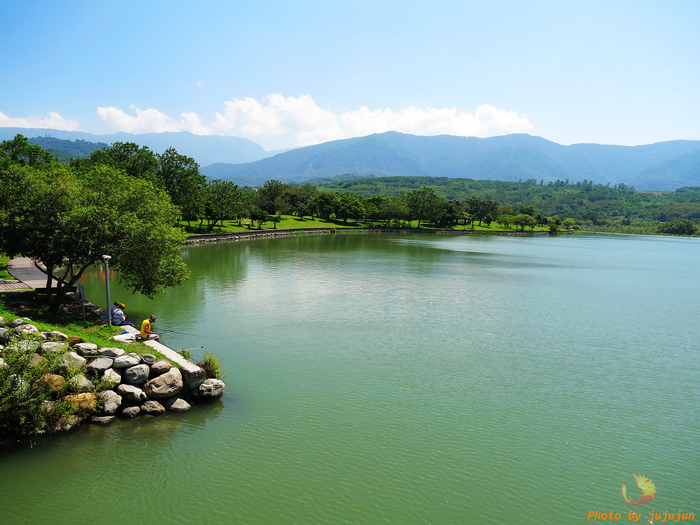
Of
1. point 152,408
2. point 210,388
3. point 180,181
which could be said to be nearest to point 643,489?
point 210,388

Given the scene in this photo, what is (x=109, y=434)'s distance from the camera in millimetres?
12633

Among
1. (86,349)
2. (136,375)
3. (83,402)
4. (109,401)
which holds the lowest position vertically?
(109,401)

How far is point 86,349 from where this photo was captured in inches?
559

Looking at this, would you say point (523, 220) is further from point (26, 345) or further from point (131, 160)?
point (26, 345)

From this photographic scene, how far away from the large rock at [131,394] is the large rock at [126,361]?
64cm

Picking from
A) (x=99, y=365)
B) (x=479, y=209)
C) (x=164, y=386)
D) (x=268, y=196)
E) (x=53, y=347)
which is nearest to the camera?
(x=53, y=347)

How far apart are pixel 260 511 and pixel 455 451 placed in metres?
5.82

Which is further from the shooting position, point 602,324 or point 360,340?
point 602,324

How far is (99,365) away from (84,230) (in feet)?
25.1

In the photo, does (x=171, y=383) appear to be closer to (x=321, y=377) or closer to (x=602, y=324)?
(x=321, y=377)

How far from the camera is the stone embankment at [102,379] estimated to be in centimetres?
1268

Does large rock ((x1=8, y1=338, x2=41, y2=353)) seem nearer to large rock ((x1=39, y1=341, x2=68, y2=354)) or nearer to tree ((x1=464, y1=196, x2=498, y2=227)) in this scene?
large rock ((x1=39, y1=341, x2=68, y2=354))

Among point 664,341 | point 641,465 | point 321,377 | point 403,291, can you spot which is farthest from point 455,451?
point 403,291

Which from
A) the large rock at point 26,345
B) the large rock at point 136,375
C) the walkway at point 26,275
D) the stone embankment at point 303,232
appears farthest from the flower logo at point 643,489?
the stone embankment at point 303,232
